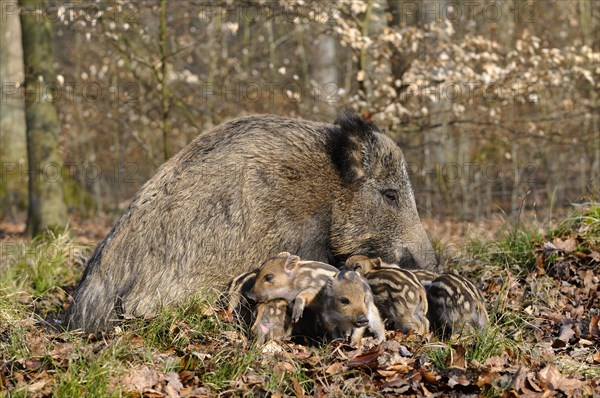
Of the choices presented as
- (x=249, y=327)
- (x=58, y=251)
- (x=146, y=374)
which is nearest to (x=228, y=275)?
(x=249, y=327)

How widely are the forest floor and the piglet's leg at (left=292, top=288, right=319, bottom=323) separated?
0.24 m

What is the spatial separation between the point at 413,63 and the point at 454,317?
702cm

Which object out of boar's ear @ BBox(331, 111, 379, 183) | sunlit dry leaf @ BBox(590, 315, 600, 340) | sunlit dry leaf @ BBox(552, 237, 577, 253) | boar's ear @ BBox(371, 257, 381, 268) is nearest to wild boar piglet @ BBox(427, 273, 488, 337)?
boar's ear @ BBox(371, 257, 381, 268)

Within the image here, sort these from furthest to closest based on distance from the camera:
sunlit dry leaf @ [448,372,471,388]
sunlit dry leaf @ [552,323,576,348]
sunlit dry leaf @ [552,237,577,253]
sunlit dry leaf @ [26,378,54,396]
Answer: sunlit dry leaf @ [552,237,577,253] → sunlit dry leaf @ [552,323,576,348] → sunlit dry leaf @ [448,372,471,388] → sunlit dry leaf @ [26,378,54,396]

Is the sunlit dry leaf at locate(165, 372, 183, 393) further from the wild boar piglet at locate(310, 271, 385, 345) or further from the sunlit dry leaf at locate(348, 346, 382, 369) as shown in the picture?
the wild boar piglet at locate(310, 271, 385, 345)

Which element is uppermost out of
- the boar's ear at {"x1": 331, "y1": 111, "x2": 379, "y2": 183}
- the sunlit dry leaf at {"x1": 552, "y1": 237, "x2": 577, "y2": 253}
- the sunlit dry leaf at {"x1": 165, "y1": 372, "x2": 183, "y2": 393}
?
the boar's ear at {"x1": 331, "y1": 111, "x2": 379, "y2": 183}

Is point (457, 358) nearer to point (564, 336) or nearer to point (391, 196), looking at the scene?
point (564, 336)

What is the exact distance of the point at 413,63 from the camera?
12.0 metres

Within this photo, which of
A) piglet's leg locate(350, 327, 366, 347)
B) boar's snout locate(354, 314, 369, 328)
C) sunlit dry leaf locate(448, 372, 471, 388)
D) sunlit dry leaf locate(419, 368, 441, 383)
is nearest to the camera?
sunlit dry leaf locate(448, 372, 471, 388)

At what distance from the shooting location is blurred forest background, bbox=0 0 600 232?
1189 centimetres

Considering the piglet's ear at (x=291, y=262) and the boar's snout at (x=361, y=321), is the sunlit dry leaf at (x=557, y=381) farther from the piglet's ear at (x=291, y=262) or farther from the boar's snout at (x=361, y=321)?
the piglet's ear at (x=291, y=262)

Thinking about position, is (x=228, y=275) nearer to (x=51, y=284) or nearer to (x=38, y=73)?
(x=51, y=284)

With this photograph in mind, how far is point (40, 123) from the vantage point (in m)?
11.2

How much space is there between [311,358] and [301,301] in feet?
1.67
